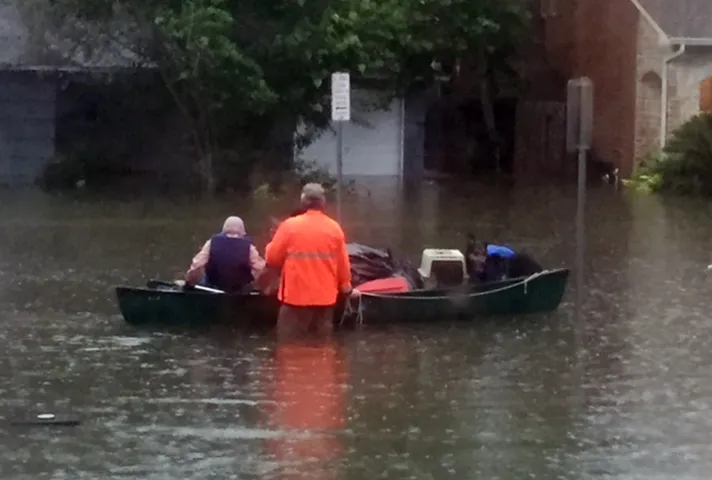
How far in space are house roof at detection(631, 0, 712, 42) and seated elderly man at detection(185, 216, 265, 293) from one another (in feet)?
71.9

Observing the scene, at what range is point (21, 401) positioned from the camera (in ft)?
36.1

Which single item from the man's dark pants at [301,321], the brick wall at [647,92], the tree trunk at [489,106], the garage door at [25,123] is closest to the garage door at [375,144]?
the tree trunk at [489,106]

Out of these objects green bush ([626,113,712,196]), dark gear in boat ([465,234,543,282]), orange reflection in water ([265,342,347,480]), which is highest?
green bush ([626,113,712,196])

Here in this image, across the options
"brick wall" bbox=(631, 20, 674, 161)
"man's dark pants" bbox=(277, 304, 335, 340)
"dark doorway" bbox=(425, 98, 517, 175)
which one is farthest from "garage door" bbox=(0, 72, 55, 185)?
"man's dark pants" bbox=(277, 304, 335, 340)

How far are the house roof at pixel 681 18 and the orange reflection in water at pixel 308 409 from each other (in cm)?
2286

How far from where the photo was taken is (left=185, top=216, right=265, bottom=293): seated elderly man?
14.1 meters

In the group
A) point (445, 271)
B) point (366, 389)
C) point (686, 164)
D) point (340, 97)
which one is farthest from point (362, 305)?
point (686, 164)

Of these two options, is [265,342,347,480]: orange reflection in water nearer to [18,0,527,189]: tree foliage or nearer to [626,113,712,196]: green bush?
[18,0,527,189]: tree foliage

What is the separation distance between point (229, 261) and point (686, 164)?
20026 millimetres

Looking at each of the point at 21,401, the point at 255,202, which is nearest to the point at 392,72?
the point at 255,202

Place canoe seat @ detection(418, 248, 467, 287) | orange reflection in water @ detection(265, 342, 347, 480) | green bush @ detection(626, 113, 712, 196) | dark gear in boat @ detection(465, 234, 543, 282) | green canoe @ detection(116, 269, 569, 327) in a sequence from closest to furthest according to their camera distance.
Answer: orange reflection in water @ detection(265, 342, 347, 480) → green canoe @ detection(116, 269, 569, 327) → canoe seat @ detection(418, 248, 467, 287) → dark gear in boat @ detection(465, 234, 543, 282) → green bush @ detection(626, 113, 712, 196)

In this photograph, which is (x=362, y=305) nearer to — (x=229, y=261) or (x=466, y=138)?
(x=229, y=261)

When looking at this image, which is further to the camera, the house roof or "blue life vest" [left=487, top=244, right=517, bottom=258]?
the house roof

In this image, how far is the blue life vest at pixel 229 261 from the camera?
14102mm
